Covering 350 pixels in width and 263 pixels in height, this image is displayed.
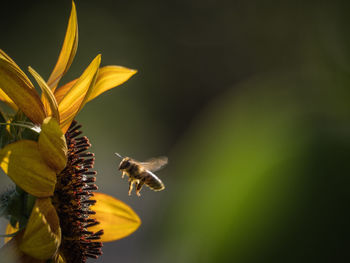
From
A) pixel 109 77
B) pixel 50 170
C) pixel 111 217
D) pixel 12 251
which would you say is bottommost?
pixel 12 251

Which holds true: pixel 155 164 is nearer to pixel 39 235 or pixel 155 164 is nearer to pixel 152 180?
pixel 152 180

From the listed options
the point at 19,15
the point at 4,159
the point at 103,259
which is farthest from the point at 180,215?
the point at 19,15

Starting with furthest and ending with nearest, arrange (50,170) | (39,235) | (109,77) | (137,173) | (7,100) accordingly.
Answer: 1. (137,173)
2. (109,77)
3. (7,100)
4. (50,170)
5. (39,235)

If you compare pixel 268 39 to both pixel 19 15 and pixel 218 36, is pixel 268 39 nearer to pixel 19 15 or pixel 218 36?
pixel 218 36

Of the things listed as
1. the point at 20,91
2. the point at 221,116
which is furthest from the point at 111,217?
the point at 221,116

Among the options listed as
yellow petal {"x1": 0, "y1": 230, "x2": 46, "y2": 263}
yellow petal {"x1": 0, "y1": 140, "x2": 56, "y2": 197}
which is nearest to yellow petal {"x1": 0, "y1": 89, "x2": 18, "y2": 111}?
yellow petal {"x1": 0, "y1": 140, "x2": 56, "y2": 197}

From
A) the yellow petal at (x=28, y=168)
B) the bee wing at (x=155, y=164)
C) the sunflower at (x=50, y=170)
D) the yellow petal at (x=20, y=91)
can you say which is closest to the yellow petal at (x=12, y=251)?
the sunflower at (x=50, y=170)

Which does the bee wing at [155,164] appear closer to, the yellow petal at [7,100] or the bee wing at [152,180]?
the bee wing at [152,180]
